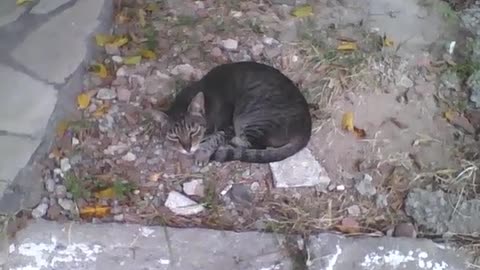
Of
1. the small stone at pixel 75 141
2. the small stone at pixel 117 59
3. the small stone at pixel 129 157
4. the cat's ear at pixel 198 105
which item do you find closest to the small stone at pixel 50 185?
the small stone at pixel 75 141

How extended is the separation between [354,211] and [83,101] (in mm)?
1327

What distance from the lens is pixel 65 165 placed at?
393 centimetres

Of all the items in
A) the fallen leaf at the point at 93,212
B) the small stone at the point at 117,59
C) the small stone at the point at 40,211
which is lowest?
the fallen leaf at the point at 93,212

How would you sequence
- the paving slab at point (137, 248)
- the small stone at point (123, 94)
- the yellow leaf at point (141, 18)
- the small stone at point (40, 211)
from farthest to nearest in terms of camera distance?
the yellow leaf at point (141, 18), the small stone at point (123, 94), the small stone at point (40, 211), the paving slab at point (137, 248)

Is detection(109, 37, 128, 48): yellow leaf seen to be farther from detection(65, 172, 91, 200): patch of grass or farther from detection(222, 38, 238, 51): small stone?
detection(65, 172, 91, 200): patch of grass

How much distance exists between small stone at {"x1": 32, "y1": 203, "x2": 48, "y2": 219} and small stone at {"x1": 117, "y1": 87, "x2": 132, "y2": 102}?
0.71 meters

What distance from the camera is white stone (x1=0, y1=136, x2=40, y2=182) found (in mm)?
3754

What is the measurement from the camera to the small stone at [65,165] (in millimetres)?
3911

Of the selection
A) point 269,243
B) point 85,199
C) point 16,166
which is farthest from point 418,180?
point 16,166

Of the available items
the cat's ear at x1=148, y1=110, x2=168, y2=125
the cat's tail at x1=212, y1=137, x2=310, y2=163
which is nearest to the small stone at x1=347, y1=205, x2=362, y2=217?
the cat's tail at x1=212, y1=137, x2=310, y2=163

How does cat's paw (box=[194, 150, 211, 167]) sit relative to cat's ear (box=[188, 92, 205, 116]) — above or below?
below

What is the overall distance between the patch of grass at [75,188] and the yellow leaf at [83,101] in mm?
436

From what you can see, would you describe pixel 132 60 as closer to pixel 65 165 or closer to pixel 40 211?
pixel 65 165

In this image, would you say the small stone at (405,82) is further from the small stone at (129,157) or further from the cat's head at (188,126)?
the small stone at (129,157)
